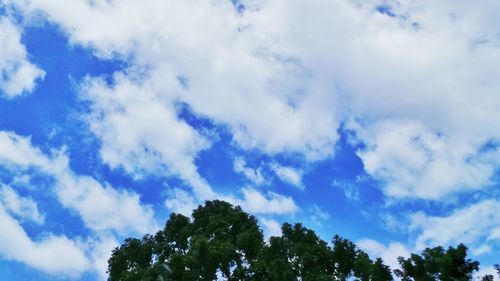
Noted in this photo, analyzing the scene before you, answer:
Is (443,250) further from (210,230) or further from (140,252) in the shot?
(140,252)

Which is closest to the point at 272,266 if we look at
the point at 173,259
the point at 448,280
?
the point at 173,259

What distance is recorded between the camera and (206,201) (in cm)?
3506

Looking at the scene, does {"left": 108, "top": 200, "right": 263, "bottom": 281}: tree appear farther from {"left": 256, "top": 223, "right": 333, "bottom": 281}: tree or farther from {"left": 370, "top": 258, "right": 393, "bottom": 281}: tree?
{"left": 370, "top": 258, "right": 393, "bottom": 281}: tree

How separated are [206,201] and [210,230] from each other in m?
4.34

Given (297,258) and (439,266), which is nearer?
(439,266)

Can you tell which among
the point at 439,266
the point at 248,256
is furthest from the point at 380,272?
the point at 248,256

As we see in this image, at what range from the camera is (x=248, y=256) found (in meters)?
30.4

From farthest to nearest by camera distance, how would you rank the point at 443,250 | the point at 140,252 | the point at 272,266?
the point at 140,252
the point at 272,266
the point at 443,250

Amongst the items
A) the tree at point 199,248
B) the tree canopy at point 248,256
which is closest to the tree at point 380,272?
the tree canopy at point 248,256

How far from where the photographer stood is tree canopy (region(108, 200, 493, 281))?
24672mm

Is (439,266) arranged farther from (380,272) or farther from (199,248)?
(199,248)

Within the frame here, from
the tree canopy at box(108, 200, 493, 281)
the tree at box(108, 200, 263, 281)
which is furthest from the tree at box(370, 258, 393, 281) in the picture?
the tree at box(108, 200, 263, 281)

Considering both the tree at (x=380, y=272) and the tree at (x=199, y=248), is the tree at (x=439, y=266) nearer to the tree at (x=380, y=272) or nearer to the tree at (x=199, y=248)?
the tree at (x=380, y=272)

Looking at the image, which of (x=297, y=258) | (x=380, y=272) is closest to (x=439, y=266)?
(x=380, y=272)
